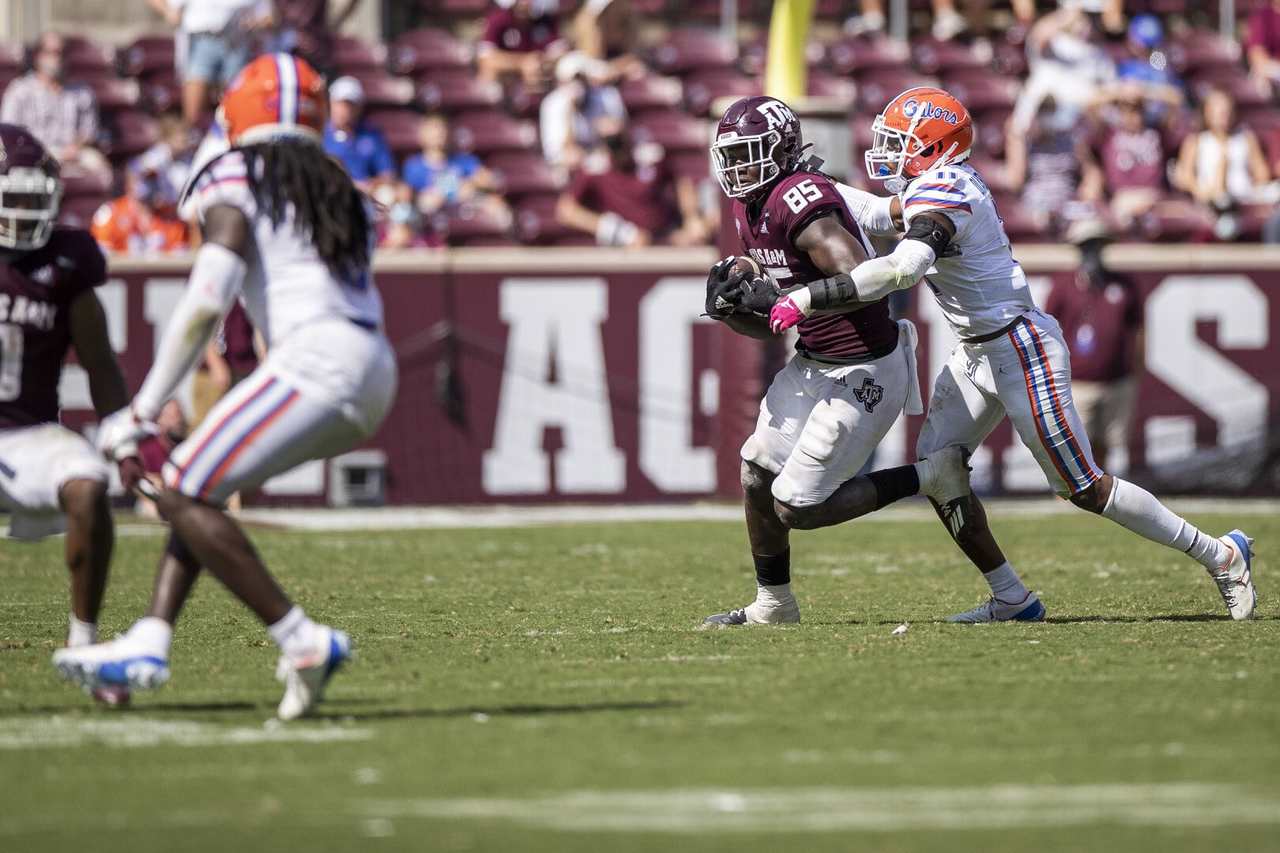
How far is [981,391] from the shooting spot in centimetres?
738

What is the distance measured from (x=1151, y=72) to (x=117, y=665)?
14.4 metres

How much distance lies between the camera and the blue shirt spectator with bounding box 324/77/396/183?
47.3 ft

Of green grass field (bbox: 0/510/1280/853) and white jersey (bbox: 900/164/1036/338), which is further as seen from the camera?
white jersey (bbox: 900/164/1036/338)

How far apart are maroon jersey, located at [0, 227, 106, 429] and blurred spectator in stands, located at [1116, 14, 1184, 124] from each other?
1257cm

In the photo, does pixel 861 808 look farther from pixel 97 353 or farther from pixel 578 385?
pixel 578 385

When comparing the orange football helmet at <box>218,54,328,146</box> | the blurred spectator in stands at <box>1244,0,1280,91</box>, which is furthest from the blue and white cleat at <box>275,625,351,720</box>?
the blurred spectator in stands at <box>1244,0,1280,91</box>

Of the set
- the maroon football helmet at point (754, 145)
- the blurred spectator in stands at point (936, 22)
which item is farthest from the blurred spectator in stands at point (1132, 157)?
the maroon football helmet at point (754, 145)

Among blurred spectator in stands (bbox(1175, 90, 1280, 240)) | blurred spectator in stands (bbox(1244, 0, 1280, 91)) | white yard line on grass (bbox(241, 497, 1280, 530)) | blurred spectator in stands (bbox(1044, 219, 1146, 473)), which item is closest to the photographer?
white yard line on grass (bbox(241, 497, 1280, 530))

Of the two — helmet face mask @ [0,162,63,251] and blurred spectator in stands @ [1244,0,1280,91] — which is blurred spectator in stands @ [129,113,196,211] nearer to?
helmet face mask @ [0,162,63,251]

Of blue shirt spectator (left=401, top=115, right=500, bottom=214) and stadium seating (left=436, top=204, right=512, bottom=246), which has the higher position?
blue shirt spectator (left=401, top=115, right=500, bottom=214)

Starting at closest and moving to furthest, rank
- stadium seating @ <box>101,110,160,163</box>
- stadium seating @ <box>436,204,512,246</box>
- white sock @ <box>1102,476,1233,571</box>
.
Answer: white sock @ <box>1102,476,1233,571</box> → stadium seating @ <box>436,204,512,246</box> → stadium seating @ <box>101,110,160,163</box>

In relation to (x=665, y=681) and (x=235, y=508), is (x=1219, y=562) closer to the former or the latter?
(x=665, y=681)

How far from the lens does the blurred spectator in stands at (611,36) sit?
16.8 m

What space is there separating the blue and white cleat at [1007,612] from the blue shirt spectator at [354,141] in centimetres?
783
